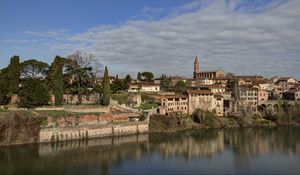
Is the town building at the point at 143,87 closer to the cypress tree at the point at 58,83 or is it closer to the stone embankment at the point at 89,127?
the stone embankment at the point at 89,127

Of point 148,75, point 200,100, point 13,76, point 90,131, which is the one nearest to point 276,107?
point 200,100

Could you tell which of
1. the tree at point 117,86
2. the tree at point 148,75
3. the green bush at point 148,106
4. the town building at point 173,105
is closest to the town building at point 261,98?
the town building at point 173,105

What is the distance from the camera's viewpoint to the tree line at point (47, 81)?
4081cm

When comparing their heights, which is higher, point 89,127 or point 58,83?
point 58,83

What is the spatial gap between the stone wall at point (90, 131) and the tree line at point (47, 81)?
498 centimetres

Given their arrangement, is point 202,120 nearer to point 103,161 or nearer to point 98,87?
point 98,87

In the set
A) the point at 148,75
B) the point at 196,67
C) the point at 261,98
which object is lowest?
the point at 261,98

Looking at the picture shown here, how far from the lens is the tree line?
134 feet

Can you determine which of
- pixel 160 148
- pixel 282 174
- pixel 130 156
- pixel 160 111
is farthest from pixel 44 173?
pixel 160 111

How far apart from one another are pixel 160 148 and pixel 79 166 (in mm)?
9695

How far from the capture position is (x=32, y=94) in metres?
40.1

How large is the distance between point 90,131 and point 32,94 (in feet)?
23.5

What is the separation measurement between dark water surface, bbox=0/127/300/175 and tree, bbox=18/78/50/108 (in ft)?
21.6

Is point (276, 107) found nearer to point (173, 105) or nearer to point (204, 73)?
point (173, 105)
